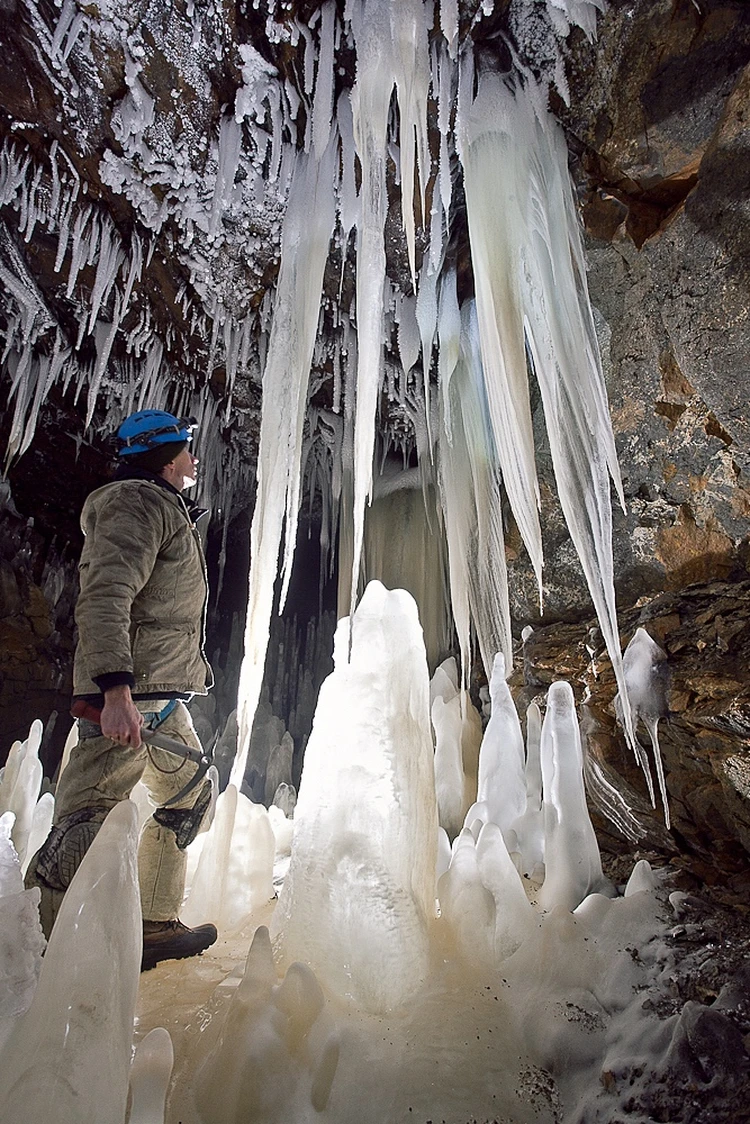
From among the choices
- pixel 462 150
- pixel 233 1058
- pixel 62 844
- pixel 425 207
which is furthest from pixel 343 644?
pixel 425 207

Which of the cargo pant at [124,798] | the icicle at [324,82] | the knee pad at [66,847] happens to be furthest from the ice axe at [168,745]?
the icicle at [324,82]

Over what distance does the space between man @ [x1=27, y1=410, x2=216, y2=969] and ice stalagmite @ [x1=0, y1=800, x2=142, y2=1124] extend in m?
0.68

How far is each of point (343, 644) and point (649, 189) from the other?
288cm

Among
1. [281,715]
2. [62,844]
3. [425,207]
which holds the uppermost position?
[425,207]

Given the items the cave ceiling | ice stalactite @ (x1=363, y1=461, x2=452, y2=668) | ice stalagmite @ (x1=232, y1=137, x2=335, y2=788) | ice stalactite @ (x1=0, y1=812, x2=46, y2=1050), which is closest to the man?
ice stalactite @ (x1=0, y1=812, x2=46, y2=1050)

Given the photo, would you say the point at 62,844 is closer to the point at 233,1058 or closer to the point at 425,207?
the point at 233,1058

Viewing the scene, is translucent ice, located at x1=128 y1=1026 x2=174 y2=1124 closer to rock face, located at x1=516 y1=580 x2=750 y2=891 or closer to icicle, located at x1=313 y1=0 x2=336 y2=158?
rock face, located at x1=516 y1=580 x2=750 y2=891

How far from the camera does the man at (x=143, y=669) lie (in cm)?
186

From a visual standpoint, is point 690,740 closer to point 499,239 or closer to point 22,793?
point 499,239

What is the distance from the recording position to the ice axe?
1.91 meters

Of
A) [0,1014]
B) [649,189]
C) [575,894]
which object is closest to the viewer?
[0,1014]

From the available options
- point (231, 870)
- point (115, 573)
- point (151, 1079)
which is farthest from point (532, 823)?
point (151, 1079)

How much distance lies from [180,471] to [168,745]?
3.40ft

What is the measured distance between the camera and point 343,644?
278 centimetres
